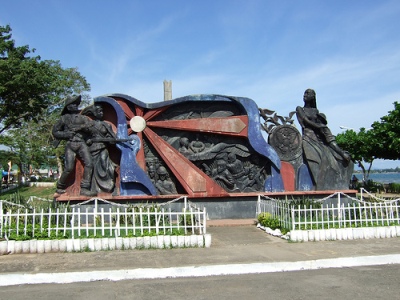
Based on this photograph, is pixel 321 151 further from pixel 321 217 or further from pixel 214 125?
pixel 321 217

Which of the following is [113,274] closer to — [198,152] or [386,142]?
[198,152]

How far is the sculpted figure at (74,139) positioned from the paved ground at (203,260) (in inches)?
159

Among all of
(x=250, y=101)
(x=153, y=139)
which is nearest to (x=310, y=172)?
(x=250, y=101)

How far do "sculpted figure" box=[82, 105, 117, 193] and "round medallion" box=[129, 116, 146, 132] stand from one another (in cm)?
66

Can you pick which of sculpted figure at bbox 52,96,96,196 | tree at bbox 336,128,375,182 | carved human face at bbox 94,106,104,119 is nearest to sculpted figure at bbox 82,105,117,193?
carved human face at bbox 94,106,104,119

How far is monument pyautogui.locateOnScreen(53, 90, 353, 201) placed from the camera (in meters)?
11.9

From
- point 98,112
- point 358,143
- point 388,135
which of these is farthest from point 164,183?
point 358,143

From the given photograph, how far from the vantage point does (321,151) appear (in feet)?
43.7

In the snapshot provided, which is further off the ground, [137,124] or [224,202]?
[137,124]

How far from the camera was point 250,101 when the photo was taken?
12.8 metres

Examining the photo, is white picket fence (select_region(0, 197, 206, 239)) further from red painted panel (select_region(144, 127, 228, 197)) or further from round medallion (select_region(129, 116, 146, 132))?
round medallion (select_region(129, 116, 146, 132))

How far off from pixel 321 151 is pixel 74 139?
26.1ft

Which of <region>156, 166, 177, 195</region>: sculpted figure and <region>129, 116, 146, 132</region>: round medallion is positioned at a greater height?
<region>129, 116, 146, 132</region>: round medallion

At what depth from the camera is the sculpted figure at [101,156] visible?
1191cm
